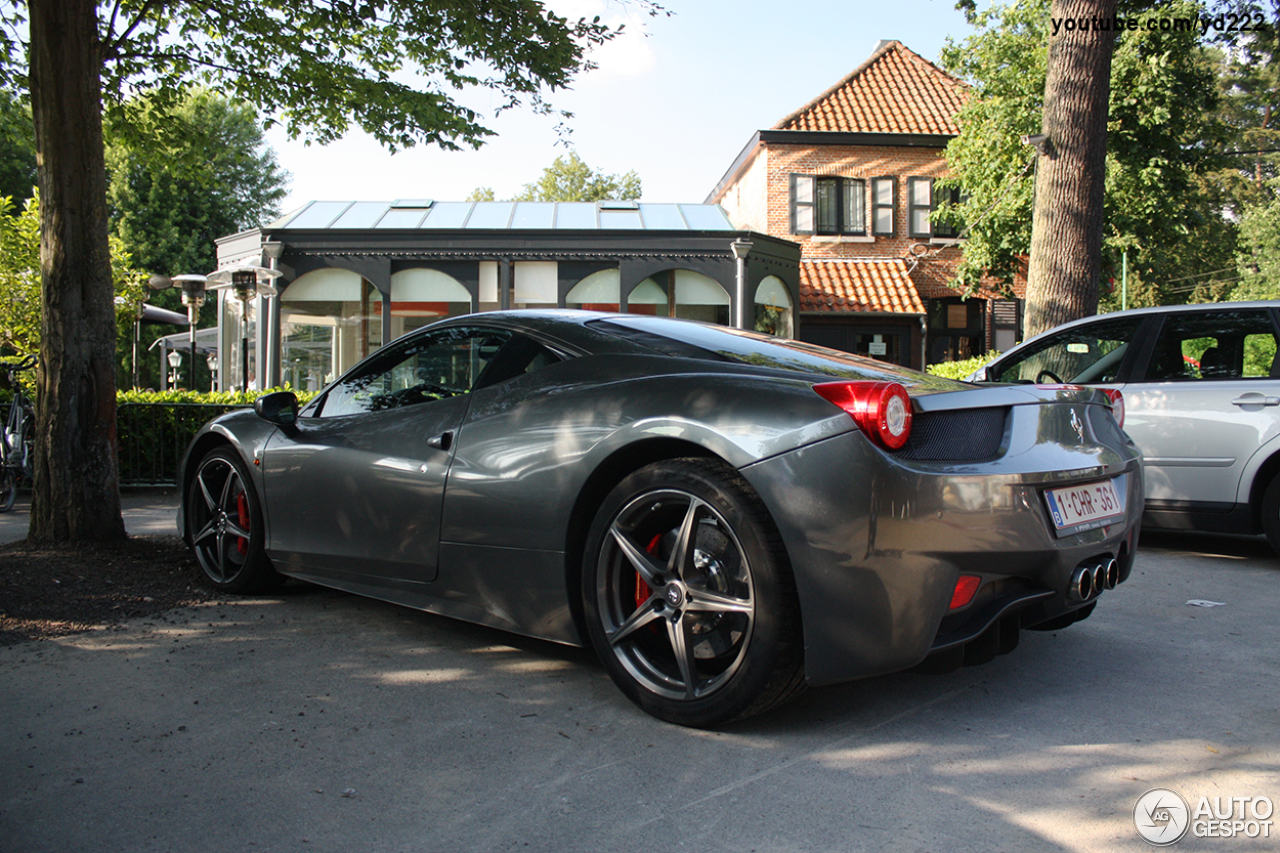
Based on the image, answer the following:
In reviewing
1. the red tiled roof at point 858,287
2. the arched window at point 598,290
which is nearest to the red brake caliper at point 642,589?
the arched window at point 598,290

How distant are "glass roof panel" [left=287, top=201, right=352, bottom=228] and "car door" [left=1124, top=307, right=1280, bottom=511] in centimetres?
1729

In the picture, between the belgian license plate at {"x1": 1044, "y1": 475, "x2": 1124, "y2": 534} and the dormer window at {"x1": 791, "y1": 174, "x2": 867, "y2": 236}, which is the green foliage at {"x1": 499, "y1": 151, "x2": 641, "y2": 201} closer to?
the dormer window at {"x1": 791, "y1": 174, "x2": 867, "y2": 236}

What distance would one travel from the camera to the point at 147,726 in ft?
9.69

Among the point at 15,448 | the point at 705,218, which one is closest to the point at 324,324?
the point at 705,218

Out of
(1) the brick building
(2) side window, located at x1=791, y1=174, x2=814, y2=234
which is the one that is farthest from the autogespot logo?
(2) side window, located at x1=791, y1=174, x2=814, y2=234

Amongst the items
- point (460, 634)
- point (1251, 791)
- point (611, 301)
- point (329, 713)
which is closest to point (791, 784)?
point (1251, 791)

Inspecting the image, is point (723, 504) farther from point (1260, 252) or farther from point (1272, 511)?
point (1260, 252)

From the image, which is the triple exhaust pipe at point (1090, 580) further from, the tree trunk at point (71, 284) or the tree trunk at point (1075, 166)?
the tree trunk at point (1075, 166)

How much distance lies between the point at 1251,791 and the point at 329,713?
8.65ft

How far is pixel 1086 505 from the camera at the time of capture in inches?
116

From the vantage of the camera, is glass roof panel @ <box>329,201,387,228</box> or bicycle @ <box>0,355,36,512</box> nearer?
bicycle @ <box>0,355,36,512</box>

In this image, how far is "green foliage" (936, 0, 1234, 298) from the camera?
19.0 meters

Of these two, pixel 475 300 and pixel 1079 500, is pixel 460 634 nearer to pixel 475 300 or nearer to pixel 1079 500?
pixel 1079 500

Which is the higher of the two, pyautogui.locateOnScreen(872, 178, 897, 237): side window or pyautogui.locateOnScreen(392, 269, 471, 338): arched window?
pyautogui.locateOnScreen(872, 178, 897, 237): side window
